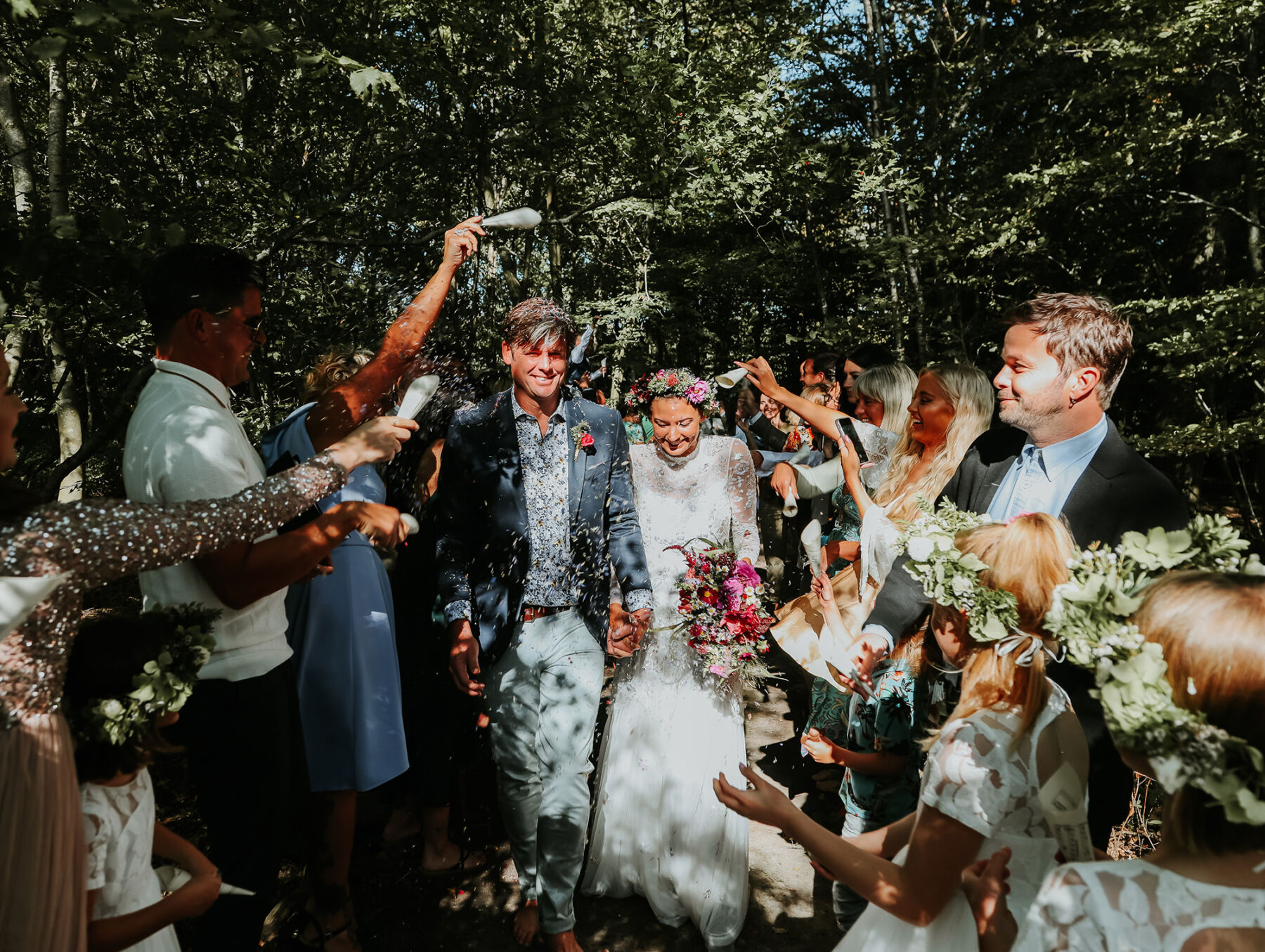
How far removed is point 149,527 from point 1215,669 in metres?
1.98

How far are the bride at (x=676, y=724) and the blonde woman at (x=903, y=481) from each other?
0.41m

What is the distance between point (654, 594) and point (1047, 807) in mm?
2194

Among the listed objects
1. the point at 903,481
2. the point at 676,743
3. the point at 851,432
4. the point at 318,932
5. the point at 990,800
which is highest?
the point at 851,432

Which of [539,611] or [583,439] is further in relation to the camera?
[583,439]

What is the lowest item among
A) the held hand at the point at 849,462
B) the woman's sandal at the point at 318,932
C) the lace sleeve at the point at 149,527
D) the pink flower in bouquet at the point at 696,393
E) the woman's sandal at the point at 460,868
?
the woman's sandal at the point at 460,868

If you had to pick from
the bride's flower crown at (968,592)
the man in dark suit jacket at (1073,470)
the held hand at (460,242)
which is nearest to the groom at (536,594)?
the held hand at (460,242)

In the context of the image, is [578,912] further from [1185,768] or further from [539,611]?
[1185,768]

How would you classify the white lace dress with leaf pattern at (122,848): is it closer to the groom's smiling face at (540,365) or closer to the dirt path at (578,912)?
the dirt path at (578,912)

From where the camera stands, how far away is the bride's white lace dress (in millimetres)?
3254

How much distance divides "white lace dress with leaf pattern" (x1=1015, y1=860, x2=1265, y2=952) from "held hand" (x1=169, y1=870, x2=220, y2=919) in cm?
175

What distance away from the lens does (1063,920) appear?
1311mm

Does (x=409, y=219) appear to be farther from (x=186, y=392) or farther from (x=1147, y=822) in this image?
(x=1147, y=822)

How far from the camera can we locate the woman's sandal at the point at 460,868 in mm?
3643

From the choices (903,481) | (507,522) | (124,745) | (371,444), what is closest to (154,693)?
(124,745)
